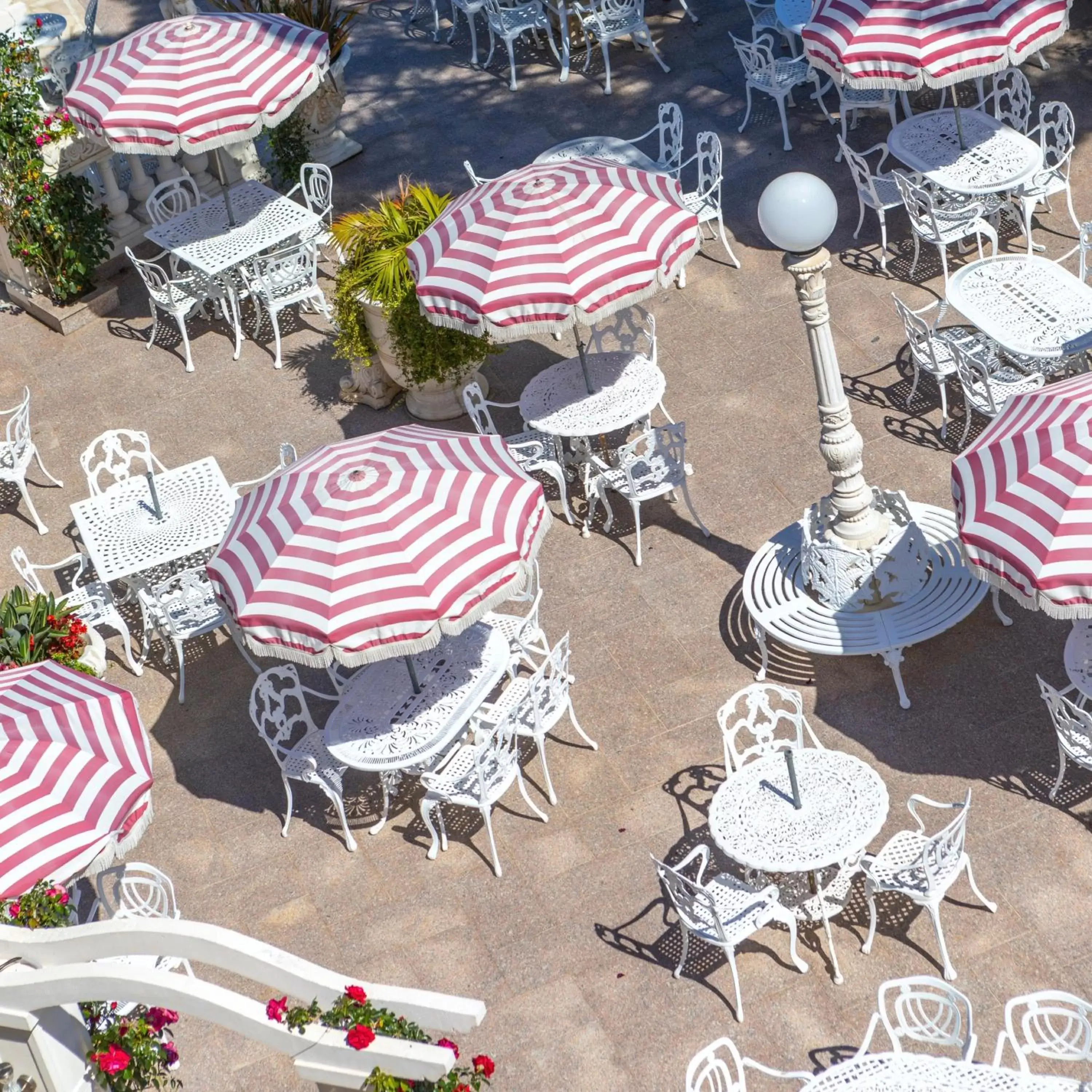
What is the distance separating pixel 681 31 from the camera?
19.7 meters

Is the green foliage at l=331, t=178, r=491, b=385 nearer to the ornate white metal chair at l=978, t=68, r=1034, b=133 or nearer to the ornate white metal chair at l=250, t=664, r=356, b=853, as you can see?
the ornate white metal chair at l=250, t=664, r=356, b=853

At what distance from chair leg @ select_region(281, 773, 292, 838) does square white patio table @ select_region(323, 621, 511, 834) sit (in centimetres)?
42

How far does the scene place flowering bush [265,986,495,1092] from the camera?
7.02m

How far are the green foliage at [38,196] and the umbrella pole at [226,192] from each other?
1.39 metres

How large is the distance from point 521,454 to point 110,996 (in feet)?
22.7

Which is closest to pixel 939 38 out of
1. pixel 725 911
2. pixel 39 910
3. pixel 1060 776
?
pixel 1060 776

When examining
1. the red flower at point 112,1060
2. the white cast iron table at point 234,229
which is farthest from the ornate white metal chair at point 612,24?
the red flower at point 112,1060

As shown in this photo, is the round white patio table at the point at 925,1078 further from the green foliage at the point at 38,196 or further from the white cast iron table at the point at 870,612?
the green foliage at the point at 38,196

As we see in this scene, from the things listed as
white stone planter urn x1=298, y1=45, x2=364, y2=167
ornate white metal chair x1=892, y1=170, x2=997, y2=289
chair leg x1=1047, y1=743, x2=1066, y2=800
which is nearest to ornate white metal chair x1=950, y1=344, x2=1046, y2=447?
ornate white metal chair x1=892, y1=170, x2=997, y2=289

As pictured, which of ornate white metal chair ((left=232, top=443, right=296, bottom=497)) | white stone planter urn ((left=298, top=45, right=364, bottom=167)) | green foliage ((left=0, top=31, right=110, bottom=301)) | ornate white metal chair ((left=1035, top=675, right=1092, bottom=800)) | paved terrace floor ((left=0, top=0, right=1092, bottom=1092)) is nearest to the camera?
paved terrace floor ((left=0, top=0, right=1092, bottom=1092))

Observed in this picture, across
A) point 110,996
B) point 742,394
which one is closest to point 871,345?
point 742,394

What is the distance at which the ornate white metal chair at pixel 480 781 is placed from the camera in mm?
11047

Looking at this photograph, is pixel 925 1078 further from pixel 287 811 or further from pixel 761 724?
pixel 287 811

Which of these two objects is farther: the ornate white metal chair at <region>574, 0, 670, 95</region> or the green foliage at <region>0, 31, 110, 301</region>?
the ornate white metal chair at <region>574, 0, 670, 95</region>
